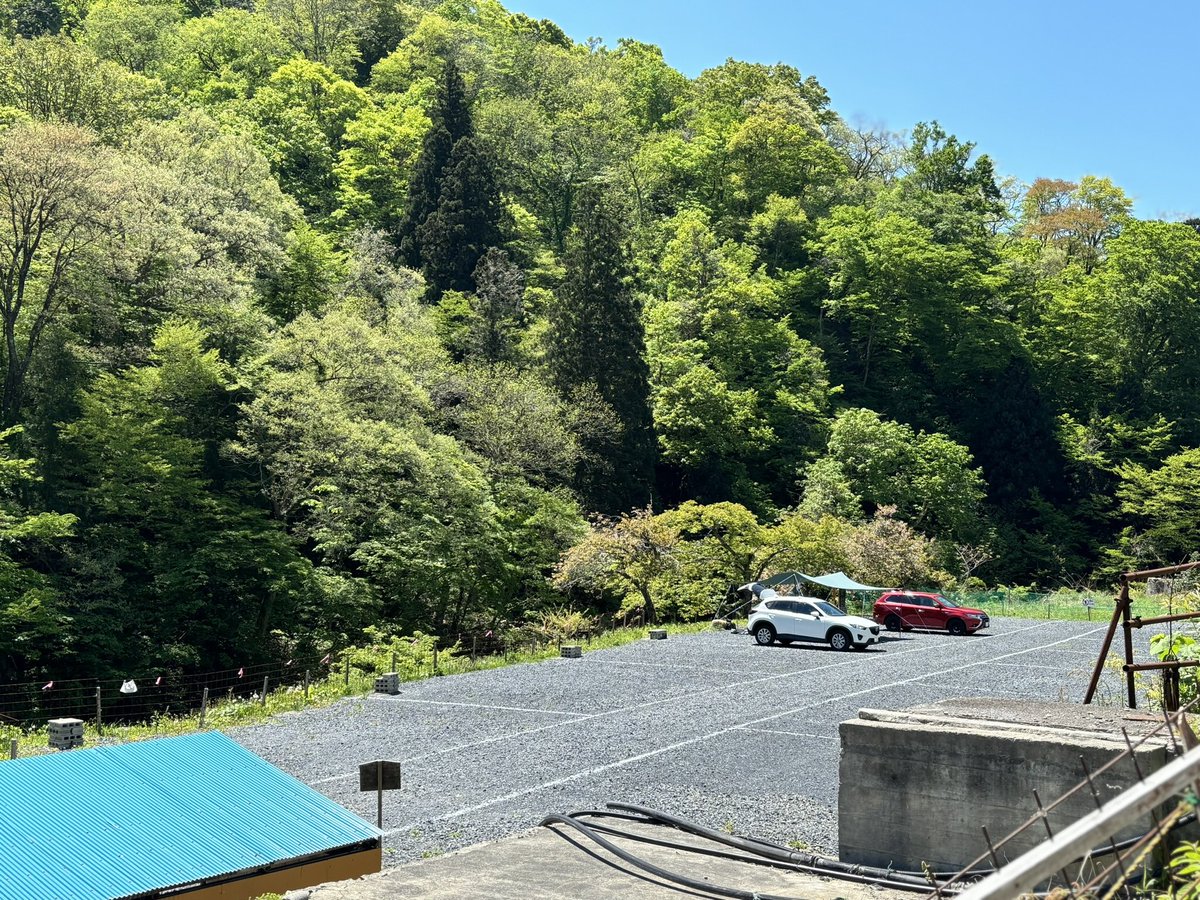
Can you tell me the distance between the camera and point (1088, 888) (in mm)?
3580

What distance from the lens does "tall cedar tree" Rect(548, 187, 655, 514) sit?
51.6 m

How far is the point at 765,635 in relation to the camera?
30375 mm

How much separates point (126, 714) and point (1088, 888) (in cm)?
3155

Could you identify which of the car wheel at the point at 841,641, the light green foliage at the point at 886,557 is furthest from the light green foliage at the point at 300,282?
the car wheel at the point at 841,641

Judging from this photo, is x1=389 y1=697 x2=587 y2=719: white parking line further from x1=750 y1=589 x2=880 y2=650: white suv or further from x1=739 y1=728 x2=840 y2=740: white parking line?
x1=750 y1=589 x2=880 y2=650: white suv

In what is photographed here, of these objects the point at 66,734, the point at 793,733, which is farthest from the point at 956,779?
the point at 66,734

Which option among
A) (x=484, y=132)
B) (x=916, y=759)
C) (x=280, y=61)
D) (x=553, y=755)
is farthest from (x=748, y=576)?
(x=280, y=61)

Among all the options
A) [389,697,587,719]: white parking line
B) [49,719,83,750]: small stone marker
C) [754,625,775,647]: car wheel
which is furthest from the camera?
[754,625,775,647]: car wheel

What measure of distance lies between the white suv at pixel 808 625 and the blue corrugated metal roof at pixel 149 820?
828 inches

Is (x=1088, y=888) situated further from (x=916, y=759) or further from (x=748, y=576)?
(x=748, y=576)

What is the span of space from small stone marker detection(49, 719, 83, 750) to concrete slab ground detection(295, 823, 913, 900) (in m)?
11.5

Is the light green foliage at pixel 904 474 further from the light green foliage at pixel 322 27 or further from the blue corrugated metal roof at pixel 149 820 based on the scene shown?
the light green foliage at pixel 322 27

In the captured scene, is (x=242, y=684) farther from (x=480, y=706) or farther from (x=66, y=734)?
(x=66, y=734)

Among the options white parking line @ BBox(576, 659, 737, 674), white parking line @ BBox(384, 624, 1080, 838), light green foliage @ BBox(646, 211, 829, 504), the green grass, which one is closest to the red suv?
the green grass
